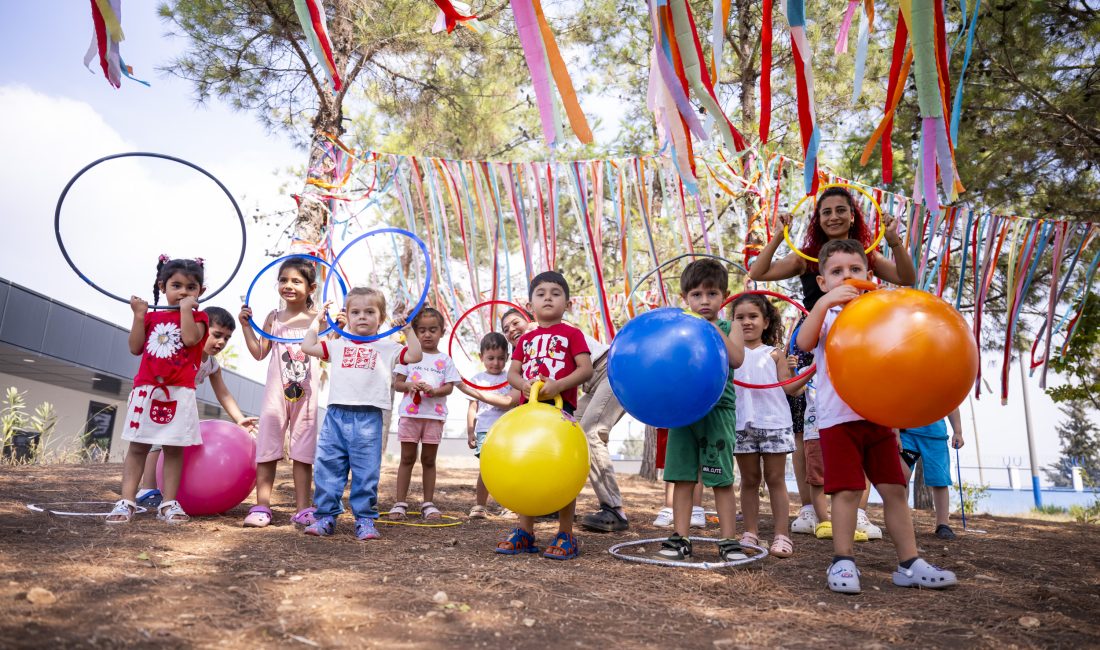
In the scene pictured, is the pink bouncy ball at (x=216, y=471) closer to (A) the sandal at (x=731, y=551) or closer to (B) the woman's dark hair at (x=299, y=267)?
(B) the woman's dark hair at (x=299, y=267)

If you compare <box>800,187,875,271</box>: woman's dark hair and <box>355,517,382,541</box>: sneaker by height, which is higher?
<box>800,187,875,271</box>: woman's dark hair

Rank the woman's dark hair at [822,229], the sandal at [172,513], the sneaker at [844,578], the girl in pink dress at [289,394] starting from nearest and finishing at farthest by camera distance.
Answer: the sneaker at [844,578] → the woman's dark hair at [822,229] → the sandal at [172,513] → the girl in pink dress at [289,394]

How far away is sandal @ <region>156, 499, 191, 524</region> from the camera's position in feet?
11.9

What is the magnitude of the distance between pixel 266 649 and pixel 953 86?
7150 mm

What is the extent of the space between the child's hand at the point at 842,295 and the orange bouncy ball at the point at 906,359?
0.18m

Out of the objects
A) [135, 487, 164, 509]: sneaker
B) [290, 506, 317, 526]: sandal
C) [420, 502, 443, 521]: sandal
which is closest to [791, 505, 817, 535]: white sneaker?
[420, 502, 443, 521]: sandal

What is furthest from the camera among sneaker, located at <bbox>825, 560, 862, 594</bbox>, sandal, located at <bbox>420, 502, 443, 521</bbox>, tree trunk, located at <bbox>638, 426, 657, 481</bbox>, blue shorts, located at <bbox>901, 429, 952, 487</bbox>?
tree trunk, located at <bbox>638, 426, 657, 481</bbox>

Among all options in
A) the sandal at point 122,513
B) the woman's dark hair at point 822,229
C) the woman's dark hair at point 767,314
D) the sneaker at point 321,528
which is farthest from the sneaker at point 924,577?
the sandal at point 122,513

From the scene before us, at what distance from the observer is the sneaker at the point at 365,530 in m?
3.43

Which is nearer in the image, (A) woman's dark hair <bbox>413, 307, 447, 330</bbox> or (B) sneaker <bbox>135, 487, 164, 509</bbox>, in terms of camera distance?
(B) sneaker <bbox>135, 487, 164, 509</bbox>

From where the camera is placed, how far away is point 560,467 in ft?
9.22

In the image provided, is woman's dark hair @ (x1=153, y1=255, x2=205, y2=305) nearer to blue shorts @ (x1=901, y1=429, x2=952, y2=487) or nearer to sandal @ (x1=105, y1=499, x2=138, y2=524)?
sandal @ (x1=105, y1=499, x2=138, y2=524)

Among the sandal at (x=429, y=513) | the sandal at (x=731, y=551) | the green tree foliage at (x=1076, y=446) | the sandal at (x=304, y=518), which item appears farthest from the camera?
the green tree foliage at (x=1076, y=446)

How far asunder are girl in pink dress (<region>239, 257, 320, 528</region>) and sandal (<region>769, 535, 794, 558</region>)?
8.02 feet
